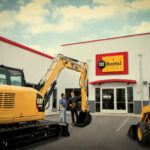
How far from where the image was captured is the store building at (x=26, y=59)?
575 inches

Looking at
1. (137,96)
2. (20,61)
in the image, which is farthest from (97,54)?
(20,61)

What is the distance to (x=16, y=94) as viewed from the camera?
18.7 feet

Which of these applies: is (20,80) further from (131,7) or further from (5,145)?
(131,7)

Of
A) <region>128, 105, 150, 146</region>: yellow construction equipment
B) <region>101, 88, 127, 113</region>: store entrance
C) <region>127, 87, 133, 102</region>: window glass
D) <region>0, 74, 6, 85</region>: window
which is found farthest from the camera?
<region>101, 88, 127, 113</region>: store entrance

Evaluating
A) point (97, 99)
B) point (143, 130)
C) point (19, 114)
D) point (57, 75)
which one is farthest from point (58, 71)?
point (97, 99)

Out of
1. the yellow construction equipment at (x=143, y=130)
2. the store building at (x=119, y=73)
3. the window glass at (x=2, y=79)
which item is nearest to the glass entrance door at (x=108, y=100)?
the store building at (x=119, y=73)

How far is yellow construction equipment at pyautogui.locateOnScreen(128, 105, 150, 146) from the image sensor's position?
21.0 ft

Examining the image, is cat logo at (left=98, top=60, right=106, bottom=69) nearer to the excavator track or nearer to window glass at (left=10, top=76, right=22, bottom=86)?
the excavator track

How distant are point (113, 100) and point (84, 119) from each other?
32.5ft

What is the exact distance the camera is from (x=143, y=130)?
647 centimetres

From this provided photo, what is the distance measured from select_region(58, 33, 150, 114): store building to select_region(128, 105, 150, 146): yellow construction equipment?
1142 centimetres

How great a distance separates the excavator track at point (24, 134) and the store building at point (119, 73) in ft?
43.9

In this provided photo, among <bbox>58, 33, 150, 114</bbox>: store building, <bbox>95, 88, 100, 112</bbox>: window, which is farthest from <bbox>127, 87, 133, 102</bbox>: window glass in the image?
<bbox>95, 88, 100, 112</bbox>: window

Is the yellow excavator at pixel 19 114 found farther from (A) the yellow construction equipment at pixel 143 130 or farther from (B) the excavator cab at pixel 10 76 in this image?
(A) the yellow construction equipment at pixel 143 130
